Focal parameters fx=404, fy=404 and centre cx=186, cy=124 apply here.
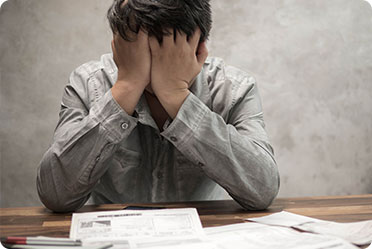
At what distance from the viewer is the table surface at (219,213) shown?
0.88m

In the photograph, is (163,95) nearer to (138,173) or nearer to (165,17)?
(165,17)

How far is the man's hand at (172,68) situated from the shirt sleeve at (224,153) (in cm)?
4

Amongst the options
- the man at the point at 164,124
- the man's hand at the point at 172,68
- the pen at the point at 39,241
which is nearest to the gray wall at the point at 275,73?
the man at the point at 164,124

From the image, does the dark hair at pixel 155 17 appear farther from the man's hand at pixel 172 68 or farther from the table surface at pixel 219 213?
the table surface at pixel 219 213

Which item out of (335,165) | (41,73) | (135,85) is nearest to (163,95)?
(135,85)

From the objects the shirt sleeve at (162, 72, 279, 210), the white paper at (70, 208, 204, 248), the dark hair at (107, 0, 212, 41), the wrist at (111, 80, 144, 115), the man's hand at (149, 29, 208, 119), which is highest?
the dark hair at (107, 0, 212, 41)

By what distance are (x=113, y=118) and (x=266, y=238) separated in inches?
18.7

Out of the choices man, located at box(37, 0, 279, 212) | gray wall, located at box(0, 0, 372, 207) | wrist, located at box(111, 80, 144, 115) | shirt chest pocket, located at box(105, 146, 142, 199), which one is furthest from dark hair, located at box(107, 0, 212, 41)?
gray wall, located at box(0, 0, 372, 207)

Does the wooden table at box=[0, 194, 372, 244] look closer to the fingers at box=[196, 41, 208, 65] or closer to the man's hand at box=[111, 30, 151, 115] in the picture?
the man's hand at box=[111, 30, 151, 115]

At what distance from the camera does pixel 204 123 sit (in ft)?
3.32

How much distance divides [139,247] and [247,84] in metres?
0.69

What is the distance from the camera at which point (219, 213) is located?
1.01m

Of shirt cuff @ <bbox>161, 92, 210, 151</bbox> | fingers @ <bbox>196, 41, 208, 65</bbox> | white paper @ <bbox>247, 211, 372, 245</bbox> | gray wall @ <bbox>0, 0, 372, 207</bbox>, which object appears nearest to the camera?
white paper @ <bbox>247, 211, 372, 245</bbox>

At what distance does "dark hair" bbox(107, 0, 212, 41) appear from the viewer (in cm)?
102
